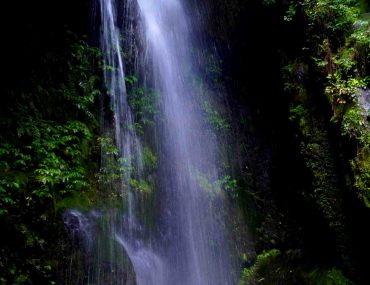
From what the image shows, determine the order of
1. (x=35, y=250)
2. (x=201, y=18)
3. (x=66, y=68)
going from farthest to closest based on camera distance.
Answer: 1. (x=201, y=18)
2. (x=66, y=68)
3. (x=35, y=250)

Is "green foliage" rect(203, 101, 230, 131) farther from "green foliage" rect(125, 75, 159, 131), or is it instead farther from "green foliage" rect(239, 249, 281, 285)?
"green foliage" rect(239, 249, 281, 285)

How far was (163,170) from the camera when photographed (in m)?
7.66

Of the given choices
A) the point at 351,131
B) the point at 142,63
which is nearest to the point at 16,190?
the point at 142,63

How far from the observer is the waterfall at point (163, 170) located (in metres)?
5.88

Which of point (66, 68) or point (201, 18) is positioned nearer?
point (66, 68)

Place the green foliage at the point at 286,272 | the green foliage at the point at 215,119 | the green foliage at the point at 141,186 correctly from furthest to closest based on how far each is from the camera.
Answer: the green foliage at the point at 215,119 → the green foliage at the point at 141,186 → the green foliage at the point at 286,272

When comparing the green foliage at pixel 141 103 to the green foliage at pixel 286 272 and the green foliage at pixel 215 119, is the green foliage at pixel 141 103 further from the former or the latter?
the green foliage at pixel 286 272

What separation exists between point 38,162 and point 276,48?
691cm

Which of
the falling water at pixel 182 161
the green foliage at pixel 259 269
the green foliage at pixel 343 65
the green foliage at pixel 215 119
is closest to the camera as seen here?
the green foliage at pixel 343 65

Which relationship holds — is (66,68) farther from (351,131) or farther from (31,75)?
(351,131)

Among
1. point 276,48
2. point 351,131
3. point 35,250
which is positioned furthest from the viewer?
point 276,48

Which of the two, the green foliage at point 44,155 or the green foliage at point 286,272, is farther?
the green foliage at point 286,272

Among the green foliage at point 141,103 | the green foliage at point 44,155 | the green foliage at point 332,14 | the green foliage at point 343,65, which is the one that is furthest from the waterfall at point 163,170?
the green foliage at point 332,14

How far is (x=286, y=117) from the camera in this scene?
8.37m
